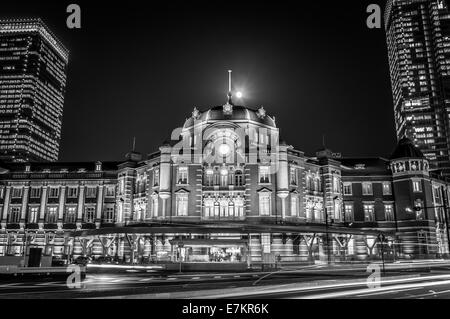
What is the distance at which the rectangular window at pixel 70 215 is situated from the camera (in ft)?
204

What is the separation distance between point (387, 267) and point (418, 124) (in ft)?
381

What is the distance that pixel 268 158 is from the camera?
165 feet

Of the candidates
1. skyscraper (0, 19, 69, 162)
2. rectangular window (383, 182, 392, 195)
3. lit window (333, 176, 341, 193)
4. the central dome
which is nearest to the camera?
the central dome

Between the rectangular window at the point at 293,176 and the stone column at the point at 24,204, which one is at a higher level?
the rectangular window at the point at 293,176

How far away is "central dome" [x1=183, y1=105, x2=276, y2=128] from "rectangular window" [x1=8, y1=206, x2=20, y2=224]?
2911cm

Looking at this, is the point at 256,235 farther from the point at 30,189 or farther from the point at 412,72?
the point at 412,72

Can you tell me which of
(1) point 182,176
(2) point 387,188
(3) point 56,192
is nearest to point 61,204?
(3) point 56,192

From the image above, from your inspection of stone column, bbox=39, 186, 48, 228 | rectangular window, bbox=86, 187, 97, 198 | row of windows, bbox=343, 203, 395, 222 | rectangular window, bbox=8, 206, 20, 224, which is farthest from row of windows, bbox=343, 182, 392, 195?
rectangular window, bbox=8, 206, 20, 224

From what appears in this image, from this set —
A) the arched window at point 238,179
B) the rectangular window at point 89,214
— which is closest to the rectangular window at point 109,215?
the rectangular window at point 89,214

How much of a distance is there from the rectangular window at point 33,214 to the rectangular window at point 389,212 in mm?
51199

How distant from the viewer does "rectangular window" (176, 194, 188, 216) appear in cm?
4941

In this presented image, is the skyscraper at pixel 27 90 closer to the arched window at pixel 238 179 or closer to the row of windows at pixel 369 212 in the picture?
the arched window at pixel 238 179

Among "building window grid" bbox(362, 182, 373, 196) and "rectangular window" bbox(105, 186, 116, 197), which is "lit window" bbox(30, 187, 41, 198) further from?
"building window grid" bbox(362, 182, 373, 196)

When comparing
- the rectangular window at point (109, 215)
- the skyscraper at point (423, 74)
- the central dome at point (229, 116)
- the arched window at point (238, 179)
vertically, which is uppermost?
the skyscraper at point (423, 74)
